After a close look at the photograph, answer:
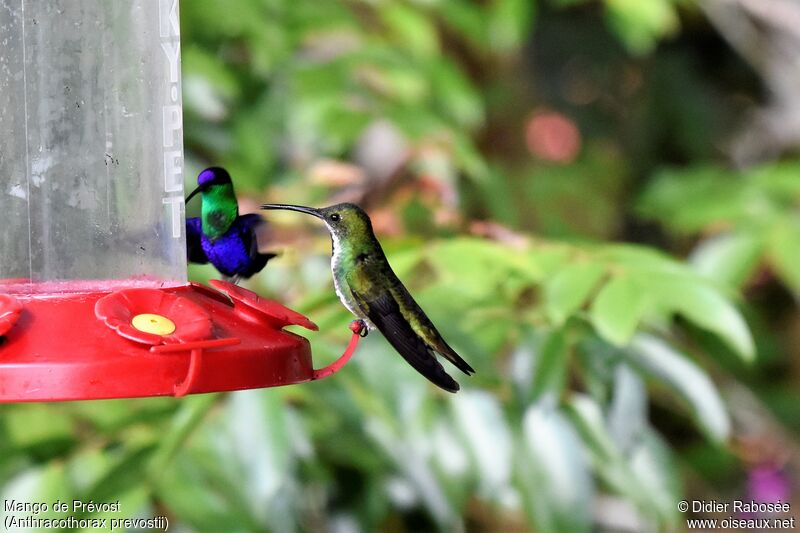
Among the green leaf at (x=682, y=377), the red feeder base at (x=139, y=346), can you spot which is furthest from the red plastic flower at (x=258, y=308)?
the green leaf at (x=682, y=377)

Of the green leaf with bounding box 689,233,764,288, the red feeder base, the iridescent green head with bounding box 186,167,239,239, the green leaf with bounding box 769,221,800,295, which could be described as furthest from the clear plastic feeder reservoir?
the green leaf with bounding box 769,221,800,295

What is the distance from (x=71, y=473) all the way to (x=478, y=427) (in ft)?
4.01

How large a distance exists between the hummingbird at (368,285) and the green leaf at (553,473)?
654 mm

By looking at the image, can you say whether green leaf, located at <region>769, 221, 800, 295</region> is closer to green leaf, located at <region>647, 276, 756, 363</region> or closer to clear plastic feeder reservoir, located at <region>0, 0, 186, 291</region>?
green leaf, located at <region>647, 276, 756, 363</region>

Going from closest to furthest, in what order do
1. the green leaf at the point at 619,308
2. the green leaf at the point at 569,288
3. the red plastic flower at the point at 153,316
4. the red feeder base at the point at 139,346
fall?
1. the red feeder base at the point at 139,346
2. the red plastic flower at the point at 153,316
3. the green leaf at the point at 619,308
4. the green leaf at the point at 569,288

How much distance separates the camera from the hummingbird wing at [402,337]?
223 cm

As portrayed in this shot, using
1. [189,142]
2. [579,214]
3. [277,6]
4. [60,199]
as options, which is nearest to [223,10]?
[277,6]

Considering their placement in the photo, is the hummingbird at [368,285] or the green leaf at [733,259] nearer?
the hummingbird at [368,285]

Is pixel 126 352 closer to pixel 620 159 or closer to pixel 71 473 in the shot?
pixel 71 473

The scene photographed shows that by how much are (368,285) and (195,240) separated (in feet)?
1.35

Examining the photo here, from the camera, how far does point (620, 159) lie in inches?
278

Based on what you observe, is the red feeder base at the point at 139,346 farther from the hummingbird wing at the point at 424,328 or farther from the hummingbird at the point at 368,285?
the hummingbird wing at the point at 424,328

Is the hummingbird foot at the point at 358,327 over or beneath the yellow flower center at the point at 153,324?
beneath

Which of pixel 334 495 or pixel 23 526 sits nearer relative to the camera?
pixel 23 526
